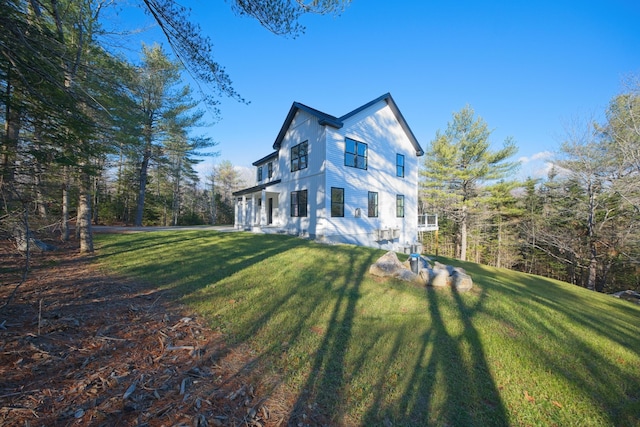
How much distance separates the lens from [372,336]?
3637 mm

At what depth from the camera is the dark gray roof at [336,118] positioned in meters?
12.3

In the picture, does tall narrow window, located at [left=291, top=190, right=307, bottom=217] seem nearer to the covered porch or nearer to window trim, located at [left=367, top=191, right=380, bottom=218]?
the covered porch

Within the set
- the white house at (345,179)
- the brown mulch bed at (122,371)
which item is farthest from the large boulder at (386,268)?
the white house at (345,179)

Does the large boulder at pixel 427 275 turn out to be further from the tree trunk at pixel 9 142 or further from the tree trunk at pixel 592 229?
the tree trunk at pixel 592 229

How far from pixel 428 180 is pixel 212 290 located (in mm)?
22776

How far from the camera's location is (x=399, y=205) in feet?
53.0

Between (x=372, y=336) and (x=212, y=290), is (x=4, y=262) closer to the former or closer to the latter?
(x=212, y=290)

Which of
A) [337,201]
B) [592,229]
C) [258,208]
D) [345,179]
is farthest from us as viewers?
[258,208]

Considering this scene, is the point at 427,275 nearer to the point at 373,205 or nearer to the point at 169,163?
the point at 373,205

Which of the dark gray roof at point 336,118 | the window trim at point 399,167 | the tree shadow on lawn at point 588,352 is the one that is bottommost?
the tree shadow on lawn at point 588,352

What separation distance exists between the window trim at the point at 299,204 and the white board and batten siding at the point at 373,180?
5.70ft

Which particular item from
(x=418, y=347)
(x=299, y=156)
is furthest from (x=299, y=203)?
(x=418, y=347)

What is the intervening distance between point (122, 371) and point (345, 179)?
11.4 metres

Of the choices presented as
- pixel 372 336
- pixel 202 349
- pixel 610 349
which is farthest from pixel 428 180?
pixel 202 349
